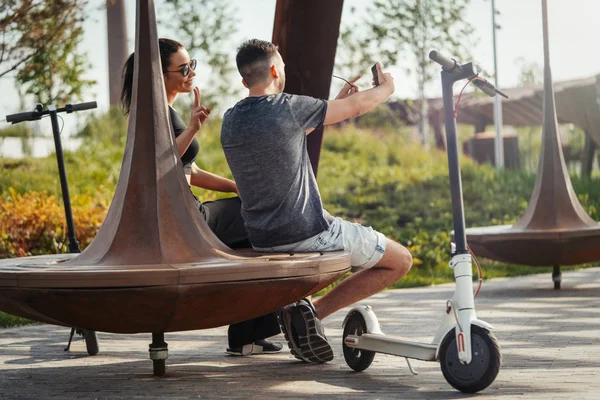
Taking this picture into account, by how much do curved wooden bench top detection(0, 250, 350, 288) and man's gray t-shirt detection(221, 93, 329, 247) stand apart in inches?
10.3

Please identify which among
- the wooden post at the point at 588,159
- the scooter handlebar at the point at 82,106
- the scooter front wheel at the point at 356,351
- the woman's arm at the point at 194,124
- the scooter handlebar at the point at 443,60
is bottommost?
the scooter front wheel at the point at 356,351

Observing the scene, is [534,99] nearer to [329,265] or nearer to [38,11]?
[38,11]

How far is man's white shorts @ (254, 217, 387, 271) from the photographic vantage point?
15.3 feet

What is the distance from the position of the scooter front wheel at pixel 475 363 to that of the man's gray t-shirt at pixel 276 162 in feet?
2.93

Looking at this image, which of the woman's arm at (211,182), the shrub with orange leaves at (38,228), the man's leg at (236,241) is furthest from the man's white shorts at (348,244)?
the shrub with orange leaves at (38,228)

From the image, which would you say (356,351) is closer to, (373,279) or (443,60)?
(373,279)

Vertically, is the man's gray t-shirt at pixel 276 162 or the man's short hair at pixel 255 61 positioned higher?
the man's short hair at pixel 255 61

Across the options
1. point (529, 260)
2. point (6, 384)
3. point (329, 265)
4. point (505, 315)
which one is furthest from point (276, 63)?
point (529, 260)

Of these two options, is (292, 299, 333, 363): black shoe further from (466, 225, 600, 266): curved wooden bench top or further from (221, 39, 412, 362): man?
(466, 225, 600, 266): curved wooden bench top

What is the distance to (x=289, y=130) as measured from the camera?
4.50 meters

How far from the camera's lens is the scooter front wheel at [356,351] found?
15.9 ft

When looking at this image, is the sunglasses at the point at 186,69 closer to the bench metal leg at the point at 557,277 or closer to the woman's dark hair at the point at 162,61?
the woman's dark hair at the point at 162,61

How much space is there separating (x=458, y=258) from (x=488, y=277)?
5938 mm

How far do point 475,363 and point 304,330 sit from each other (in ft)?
3.68
